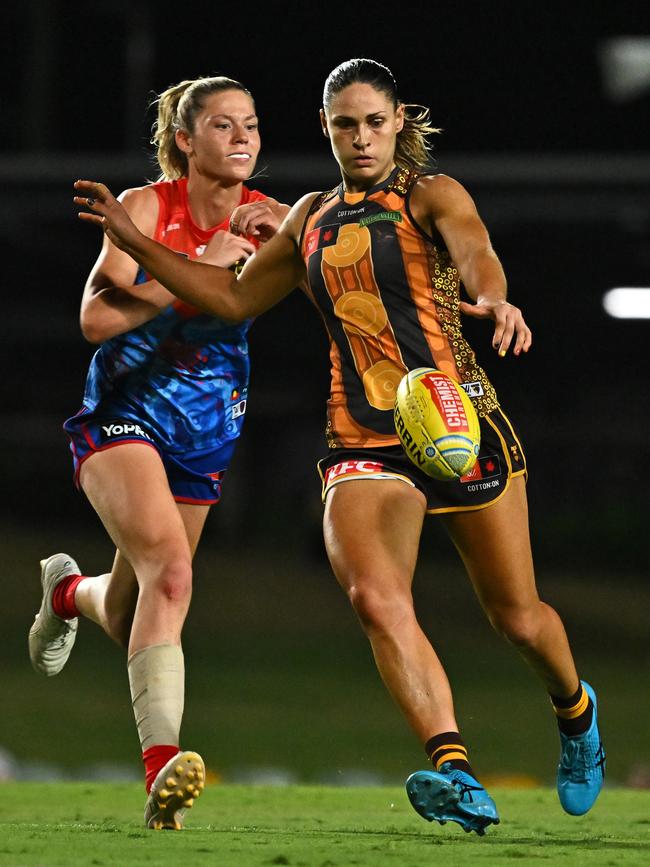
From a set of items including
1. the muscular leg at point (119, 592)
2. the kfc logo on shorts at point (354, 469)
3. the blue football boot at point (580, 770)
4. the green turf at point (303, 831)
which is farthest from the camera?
the muscular leg at point (119, 592)

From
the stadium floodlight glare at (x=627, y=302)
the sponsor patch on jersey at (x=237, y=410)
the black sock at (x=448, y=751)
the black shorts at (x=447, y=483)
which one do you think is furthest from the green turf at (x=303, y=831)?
the stadium floodlight glare at (x=627, y=302)

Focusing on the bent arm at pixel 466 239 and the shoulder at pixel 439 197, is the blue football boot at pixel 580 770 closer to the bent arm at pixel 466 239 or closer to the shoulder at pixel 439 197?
the bent arm at pixel 466 239

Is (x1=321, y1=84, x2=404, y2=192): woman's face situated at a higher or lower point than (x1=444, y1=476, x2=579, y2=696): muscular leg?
higher

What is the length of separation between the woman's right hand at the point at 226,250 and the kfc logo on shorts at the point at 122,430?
0.52 m

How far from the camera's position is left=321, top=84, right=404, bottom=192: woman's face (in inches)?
172

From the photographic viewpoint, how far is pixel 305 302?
1886 cm

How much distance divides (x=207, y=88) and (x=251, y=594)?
14504 millimetres

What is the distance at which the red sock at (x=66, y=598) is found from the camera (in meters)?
5.58

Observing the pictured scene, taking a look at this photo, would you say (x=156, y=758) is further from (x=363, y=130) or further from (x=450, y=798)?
(x=363, y=130)

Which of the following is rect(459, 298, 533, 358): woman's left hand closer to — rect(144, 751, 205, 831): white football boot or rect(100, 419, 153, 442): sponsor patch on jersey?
rect(100, 419, 153, 442): sponsor patch on jersey

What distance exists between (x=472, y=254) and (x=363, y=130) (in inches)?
18.7

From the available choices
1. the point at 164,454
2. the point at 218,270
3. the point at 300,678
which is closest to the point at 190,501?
the point at 164,454

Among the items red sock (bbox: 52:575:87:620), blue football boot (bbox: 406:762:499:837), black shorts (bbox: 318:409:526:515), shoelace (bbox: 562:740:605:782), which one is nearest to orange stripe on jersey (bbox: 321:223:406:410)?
black shorts (bbox: 318:409:526:515)

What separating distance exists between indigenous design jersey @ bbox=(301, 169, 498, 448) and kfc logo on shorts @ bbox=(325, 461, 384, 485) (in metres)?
0.05
